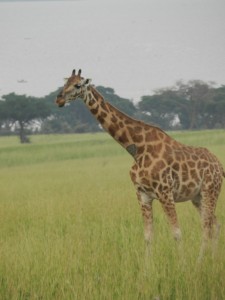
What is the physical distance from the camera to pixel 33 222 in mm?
10273

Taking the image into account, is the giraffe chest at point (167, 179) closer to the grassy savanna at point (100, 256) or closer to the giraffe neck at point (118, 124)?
the giraffe neck at point (118, 124)

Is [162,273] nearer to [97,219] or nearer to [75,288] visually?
[75,288]

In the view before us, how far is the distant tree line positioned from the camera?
58.8 meters

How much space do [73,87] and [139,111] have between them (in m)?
71.7

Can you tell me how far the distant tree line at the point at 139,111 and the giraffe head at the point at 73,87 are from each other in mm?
51642

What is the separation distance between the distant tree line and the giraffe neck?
51013mm

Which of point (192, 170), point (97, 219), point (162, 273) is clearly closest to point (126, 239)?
point (192, 170)

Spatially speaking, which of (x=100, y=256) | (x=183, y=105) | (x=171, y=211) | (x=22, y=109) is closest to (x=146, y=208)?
(x=171, y=211)

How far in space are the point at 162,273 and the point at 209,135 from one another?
37184 millimetres

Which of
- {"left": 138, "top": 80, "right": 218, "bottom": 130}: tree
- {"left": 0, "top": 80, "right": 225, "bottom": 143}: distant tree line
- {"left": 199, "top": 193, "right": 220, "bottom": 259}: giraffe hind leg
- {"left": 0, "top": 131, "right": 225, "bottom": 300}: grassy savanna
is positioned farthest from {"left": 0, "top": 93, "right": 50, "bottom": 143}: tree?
{"left": 199, "top": 193, "right": 220, "bottom": 259}: giraffe hind leg

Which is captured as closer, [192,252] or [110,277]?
[110,277]

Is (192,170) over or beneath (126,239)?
over

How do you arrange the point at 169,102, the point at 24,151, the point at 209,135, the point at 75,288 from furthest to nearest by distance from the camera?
the point at 169,102 < the point at 209,135 < the point at 24,151 < the point at 75,288

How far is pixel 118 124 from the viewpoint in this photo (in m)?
6.36
